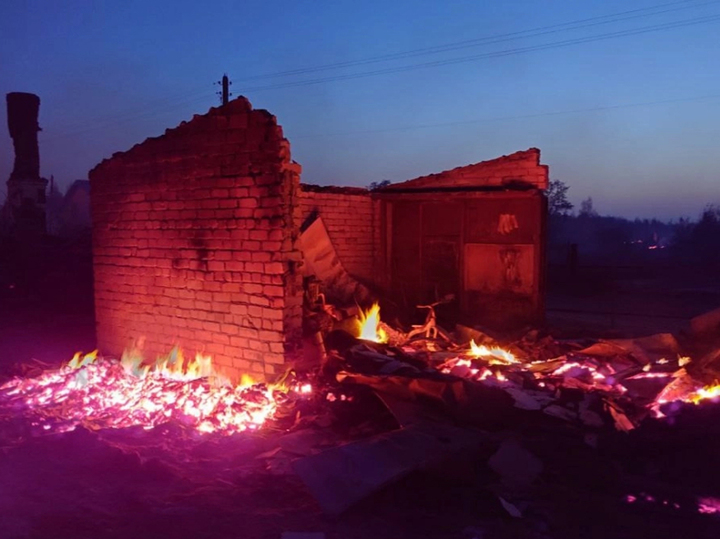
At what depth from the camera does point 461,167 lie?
11.0 m

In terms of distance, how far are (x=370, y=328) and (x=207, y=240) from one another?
3055 mm

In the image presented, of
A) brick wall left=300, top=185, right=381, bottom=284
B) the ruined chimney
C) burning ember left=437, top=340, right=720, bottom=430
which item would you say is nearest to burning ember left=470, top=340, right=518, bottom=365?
burning ember left=437, top=340, right=720, bottom=430

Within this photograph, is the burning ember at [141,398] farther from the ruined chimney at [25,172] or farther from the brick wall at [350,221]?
the ruined chimney at [25,172]

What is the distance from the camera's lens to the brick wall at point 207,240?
6.30m

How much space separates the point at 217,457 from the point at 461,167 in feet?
25.2

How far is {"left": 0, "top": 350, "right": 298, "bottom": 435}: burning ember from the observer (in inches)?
234

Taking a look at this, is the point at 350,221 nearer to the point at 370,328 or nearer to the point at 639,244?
the point at 370,328

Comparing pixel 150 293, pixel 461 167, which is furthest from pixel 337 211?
pixel 150 293

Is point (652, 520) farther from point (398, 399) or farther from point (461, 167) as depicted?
point (461, 167)

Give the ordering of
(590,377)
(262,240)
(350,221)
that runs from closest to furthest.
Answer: (262,240) → (590,377) → (350,221)

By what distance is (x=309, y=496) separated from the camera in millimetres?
4320

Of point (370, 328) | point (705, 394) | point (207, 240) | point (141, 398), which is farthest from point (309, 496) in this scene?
point (370, 328)

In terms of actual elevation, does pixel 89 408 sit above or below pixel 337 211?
below

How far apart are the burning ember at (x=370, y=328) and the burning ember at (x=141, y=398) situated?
2397 millimetres
